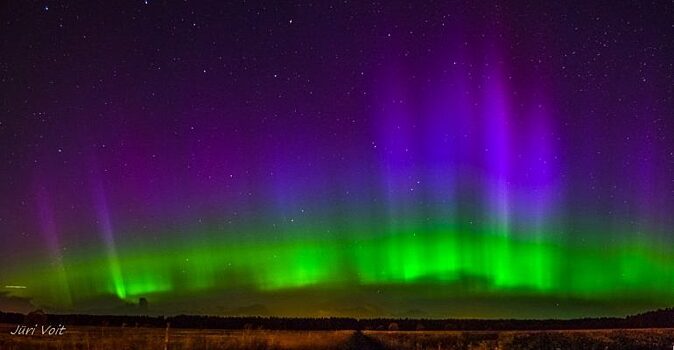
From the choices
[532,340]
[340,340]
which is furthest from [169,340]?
[532,340]

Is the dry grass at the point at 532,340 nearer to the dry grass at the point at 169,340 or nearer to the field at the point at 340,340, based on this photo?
the field at the point at 340,340

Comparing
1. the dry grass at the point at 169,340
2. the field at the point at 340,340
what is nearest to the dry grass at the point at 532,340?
the field at the point at 340,340

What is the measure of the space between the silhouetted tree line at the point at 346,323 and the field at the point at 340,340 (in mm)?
1715

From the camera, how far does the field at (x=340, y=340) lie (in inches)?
1040

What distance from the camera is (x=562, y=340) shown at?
26.5 meters

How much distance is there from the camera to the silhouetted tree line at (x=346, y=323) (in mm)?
29234

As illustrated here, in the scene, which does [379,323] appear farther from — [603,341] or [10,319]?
[10,319]

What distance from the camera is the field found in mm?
26422

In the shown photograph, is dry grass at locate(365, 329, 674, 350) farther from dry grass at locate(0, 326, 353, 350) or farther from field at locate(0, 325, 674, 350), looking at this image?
dry grass at locate(0, 326, 353, 350)

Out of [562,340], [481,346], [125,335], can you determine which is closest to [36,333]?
[125,335]

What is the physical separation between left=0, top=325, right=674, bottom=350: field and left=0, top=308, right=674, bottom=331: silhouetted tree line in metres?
1.71

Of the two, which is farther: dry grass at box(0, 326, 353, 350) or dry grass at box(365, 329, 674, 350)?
dry grass at box(0, 326, 353, 350)

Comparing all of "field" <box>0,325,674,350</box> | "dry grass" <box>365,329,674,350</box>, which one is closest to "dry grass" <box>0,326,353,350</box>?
"field" <box>0,325,674,350</box>

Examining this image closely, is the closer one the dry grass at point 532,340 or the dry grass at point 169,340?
the dry grass at point 532,340
